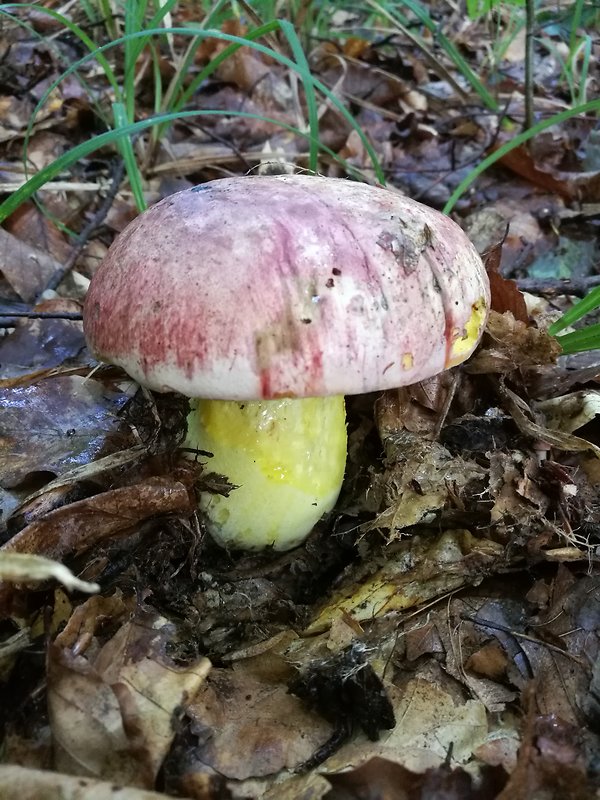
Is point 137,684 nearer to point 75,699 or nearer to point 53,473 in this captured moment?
point 75,699

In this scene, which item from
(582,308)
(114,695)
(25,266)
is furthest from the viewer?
(25,266)

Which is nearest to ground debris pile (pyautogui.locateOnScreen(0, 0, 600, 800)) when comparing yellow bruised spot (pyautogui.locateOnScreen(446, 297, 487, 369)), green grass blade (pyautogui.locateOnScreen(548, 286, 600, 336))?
green grass blade (pyautogui.locateOnScreen(548, 286, 600, 336))

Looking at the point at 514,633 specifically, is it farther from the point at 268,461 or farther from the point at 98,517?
the point at 98,517

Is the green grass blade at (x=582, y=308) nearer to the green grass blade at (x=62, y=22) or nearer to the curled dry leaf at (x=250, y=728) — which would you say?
the curled dry leaf at (x=250, y=728)

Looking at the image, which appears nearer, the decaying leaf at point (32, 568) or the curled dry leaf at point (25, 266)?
the decaying leaf at point (32, 568)

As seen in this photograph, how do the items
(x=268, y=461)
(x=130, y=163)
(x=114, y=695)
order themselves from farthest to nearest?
(x=130, y=163)
(x=268, y=461)
(x=114, y=695)

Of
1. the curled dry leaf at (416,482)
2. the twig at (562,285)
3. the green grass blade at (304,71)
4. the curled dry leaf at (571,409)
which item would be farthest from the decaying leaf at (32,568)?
the twig at (562,285)

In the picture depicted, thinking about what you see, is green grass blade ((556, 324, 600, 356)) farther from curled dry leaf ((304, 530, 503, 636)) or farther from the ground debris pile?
curled dry leaf ((304, 530, 503, 636))

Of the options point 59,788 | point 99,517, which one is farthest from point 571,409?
point 59,788

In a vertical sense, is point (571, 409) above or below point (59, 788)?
below
